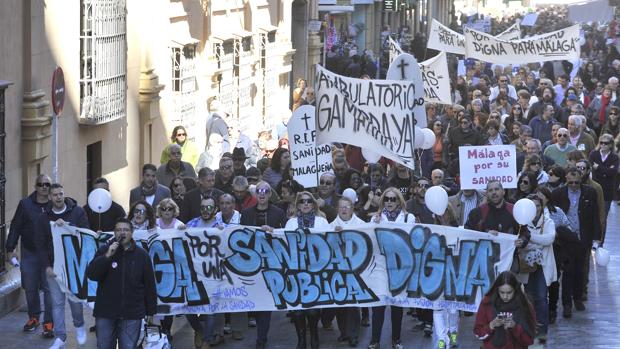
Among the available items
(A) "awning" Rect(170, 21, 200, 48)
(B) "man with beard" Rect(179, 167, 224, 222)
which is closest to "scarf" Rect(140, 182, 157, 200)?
(B) "man with beard" Rect(179, 167, 224, 222)

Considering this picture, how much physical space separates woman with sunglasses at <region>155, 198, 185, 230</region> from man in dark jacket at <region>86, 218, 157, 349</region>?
185 cm

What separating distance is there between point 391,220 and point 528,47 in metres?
14.5

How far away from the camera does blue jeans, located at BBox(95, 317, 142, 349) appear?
12.1m

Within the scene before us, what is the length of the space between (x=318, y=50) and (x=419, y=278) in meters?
23.7

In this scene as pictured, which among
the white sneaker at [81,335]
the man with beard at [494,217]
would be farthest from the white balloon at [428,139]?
the white sneaker at [81,335]

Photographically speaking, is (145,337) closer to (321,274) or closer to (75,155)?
(321,274)

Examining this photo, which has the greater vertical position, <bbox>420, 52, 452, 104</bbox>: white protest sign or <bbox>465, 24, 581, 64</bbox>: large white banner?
<bbox>465, 24, 581, 64</bbox>: large white banner

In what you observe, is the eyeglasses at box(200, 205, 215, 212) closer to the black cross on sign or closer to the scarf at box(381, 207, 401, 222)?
the scarf at box(381, 207, 401, 222)

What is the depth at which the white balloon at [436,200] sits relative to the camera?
14288 mm

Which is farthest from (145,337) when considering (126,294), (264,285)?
(264,285)

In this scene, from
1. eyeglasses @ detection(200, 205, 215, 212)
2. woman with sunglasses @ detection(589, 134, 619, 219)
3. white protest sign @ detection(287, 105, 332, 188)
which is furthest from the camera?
woman with sunglasses @ detection(589, 134, 619, 219)

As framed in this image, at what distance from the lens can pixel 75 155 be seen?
19.0m

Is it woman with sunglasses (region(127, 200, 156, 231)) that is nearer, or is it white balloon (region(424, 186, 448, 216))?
woman with sunglasses (region(127, 200, 156, 231))

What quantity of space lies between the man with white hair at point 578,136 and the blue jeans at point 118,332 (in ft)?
32.8
